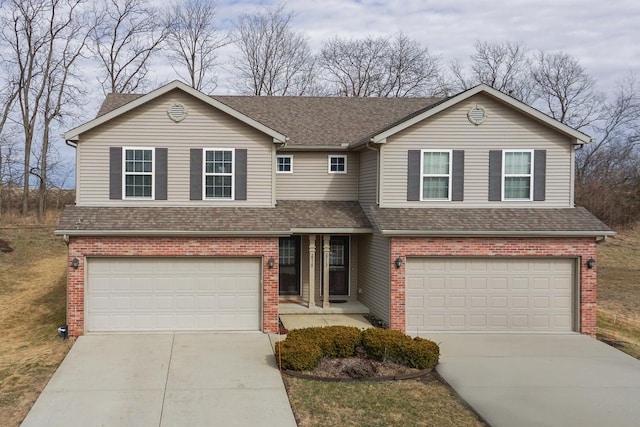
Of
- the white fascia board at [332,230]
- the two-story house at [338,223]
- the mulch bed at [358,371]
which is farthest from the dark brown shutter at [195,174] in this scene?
the mulch bed at [358,371]

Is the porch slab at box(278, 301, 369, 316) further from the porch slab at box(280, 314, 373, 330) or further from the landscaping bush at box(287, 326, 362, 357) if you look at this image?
the landscaping bush at box(287, 326, 362, 357)

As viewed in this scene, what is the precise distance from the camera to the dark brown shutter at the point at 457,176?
1588 cm

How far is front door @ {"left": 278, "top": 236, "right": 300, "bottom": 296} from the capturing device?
1827 centimetres

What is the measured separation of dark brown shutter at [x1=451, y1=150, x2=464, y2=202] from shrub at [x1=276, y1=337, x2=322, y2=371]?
22.1ft

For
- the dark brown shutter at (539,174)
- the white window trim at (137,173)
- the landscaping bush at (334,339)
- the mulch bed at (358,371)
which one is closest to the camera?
the mulch bed at (358,371)

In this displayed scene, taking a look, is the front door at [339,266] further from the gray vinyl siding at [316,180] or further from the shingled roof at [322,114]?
the shingled roof at [322,114]

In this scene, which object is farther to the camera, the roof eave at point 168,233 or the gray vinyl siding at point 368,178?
the gray vinyl siding at point 368,178

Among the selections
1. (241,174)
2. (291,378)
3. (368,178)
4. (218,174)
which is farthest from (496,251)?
(218,174)

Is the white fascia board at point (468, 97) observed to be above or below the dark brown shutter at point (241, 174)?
above

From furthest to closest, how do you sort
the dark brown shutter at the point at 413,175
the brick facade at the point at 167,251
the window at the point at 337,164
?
the window at the point at 337,164 < the dark brown shutter at the point at 413,175 < the brick facade at the point at 167,251

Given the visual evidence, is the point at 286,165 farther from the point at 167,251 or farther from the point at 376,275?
the point at 167,251

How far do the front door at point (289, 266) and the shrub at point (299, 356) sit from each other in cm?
671

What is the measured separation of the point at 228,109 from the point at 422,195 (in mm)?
5933

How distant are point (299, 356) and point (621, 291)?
1601 centimetres
